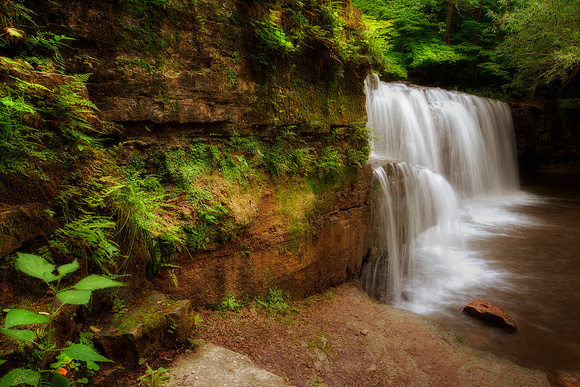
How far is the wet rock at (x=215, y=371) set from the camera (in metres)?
2.34

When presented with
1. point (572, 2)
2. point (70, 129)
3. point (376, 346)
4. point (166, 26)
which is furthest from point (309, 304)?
point (572, 2)

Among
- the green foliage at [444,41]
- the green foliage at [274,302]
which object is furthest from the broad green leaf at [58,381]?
the green foliage at [444,41]

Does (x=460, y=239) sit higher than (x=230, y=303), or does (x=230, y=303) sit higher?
(x=230, y=303)

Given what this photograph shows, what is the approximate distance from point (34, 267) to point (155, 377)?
1190 mm

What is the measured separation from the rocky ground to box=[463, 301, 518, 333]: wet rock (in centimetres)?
98

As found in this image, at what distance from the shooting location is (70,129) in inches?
→ 101

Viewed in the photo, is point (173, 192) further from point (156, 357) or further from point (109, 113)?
point (156, 357)

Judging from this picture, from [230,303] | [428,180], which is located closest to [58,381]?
[230,303]

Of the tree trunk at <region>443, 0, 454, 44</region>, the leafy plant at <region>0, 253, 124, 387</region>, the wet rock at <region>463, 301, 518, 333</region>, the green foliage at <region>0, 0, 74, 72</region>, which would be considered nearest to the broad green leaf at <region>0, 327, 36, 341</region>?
the leafy plant at <region>0, 253, 124, 387</region>

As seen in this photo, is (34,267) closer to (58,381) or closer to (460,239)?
(58,381)

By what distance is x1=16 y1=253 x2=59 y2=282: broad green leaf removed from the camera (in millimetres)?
1519

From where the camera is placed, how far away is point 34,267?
62.2 inches

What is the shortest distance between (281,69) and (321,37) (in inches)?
31.3

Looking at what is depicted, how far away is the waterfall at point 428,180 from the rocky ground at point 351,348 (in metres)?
1.63
